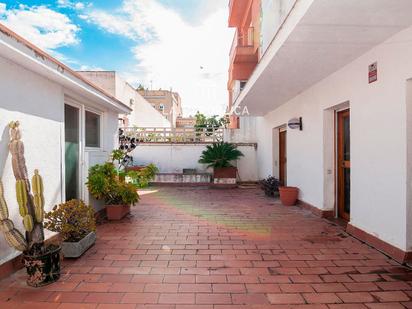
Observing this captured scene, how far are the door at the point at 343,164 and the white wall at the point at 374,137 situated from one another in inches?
7.6

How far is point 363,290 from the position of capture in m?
3.15

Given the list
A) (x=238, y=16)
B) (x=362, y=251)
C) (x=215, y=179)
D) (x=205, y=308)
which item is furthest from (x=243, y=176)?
(x=205, y=308)

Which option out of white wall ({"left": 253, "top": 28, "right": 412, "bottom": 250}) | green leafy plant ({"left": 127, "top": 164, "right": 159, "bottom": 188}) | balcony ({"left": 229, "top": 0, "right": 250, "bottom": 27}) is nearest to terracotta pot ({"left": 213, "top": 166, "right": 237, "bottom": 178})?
white wall ({"left": 253, "top": 28, "right": 412, "bottom": 250})

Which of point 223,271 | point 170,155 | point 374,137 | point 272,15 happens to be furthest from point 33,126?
point 170,155

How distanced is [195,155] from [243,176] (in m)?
2.47

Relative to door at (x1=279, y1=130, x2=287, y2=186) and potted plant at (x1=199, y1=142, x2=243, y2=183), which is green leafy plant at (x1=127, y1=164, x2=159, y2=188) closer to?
potted plant at (x1=199, y1=142, x2=243, y2=183)

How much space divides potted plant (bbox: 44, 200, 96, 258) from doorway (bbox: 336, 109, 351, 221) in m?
5.07

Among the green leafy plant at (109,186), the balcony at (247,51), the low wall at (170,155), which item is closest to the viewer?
the green leafy plant at (109,186)

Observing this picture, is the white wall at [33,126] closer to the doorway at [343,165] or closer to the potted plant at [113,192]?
the potted plant at [113,192]

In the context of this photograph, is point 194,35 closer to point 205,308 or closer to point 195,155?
point 195,155

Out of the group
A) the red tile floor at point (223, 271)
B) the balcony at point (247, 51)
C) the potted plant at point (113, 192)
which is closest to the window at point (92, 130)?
the potted plant at point (113, 192)

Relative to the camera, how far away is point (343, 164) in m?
6.18

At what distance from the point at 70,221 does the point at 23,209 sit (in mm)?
872

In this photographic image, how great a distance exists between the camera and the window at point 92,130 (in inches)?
251
